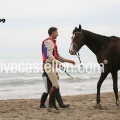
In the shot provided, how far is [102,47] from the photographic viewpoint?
29.9 feet

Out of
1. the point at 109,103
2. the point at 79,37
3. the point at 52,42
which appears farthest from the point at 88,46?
the point at 109,103

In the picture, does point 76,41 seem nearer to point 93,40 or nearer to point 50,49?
point 93,40

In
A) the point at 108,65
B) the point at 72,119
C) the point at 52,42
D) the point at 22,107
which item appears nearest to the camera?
the point at 72,119

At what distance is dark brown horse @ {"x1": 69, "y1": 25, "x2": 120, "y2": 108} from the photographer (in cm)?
890

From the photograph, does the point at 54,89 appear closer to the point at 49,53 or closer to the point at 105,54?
the point at 49,53

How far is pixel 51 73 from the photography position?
27.2 ft

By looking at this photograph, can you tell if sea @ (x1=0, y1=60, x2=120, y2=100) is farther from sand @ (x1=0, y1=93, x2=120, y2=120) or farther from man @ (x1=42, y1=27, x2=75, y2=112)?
man @ (x1=42, y1=27, x2=75, y2=112)

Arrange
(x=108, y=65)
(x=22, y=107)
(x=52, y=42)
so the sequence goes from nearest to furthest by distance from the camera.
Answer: (x=52, y=42), (x=108, y=65), (x=22, y=107)

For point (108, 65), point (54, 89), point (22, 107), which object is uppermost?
point (108, 65)

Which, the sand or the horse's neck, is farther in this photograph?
the horse's neck

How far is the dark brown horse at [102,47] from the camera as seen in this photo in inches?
350

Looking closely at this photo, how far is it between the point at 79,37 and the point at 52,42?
1055 mm

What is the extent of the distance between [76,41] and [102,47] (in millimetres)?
707

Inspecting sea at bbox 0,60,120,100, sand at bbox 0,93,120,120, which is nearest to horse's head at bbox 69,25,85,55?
sea at bbox 0,60,120,100
